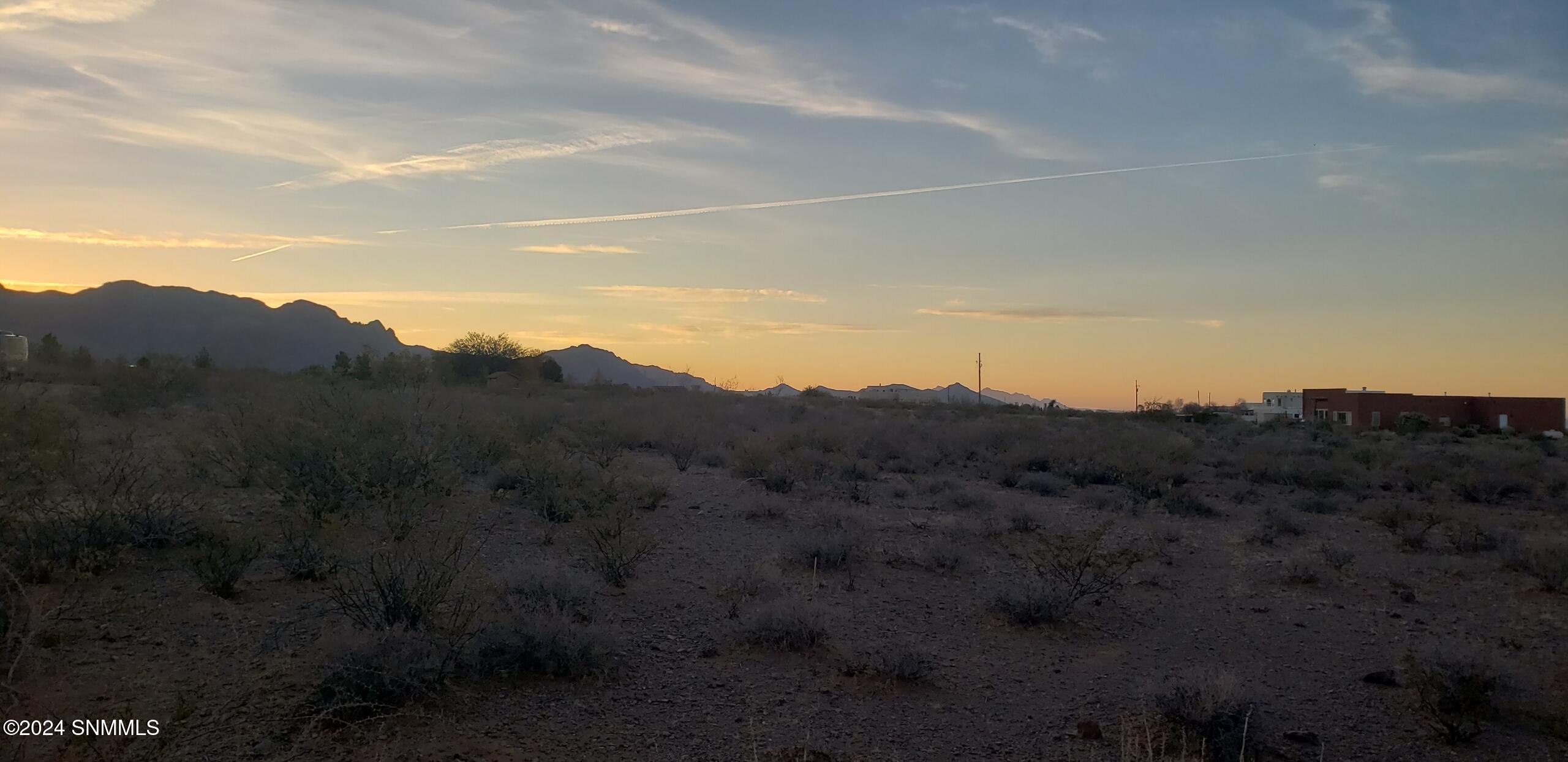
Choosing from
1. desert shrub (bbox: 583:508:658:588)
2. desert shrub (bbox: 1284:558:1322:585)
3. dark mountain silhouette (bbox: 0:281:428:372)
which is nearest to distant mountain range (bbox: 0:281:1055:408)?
dark mountain silhouette (bbox: 0:281:428:372)

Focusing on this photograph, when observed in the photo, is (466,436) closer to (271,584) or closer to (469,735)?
(271,584)

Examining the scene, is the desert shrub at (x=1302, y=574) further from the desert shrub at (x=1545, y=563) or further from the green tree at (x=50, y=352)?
the green tree at (x=50, y=352)

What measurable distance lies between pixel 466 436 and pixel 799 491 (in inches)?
239

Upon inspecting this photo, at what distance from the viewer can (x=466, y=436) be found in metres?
15.5

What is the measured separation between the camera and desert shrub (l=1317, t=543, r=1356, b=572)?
521 inches

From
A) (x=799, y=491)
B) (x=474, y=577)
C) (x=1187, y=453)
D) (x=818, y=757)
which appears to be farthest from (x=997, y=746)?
(x=1187, y=453)

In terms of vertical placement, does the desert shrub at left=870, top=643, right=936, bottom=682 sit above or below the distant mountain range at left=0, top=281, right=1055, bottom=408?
below

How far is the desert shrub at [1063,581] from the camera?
10.5 metres

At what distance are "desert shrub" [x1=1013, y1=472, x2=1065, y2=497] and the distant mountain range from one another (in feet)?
75.0

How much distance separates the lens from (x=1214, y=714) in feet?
24.5

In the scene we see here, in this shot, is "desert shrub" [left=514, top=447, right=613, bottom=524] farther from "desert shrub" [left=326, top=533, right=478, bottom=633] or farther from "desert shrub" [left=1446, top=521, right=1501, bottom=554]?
"desert shrub" [left=1446, top=521, right=1501, bottom=554]

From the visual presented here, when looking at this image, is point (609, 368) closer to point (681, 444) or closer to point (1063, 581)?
point (681, 444)

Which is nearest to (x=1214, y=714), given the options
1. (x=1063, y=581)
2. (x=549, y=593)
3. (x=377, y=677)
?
(x=1063, y=581)

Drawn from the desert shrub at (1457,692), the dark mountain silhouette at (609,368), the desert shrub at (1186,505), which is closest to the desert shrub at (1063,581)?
the desert shrub at (1457,692)
